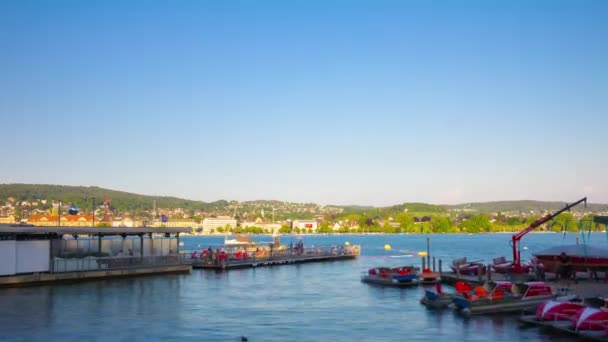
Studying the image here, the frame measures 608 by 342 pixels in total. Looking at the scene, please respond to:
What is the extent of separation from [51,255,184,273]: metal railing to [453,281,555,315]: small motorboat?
28.0 metres

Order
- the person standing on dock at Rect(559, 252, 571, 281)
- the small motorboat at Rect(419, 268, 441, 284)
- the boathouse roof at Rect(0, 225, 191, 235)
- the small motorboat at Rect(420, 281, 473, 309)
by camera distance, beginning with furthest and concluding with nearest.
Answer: the small motorboat at Rect(419, 268, 441, 284)
the boathouse roof at Rect(0, 225, 191, 235)
the person standing on dock at Rect(559, 252, 571, 281)
the small motorboat at Rect(420, 281, 473, 309)

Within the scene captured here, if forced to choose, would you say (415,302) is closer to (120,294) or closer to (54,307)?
(120,294)

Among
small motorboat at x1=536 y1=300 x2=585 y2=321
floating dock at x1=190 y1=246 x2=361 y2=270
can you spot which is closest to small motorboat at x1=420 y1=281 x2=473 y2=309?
small motorboat at x1=536 y1=300 x2=585 y2=321

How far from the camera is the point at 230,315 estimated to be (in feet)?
116

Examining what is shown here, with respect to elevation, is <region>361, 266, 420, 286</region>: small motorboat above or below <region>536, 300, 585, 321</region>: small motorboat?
below

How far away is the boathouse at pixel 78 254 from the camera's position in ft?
144

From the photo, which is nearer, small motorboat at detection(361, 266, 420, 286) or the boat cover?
the boat cover

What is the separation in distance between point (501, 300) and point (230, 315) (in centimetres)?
1475

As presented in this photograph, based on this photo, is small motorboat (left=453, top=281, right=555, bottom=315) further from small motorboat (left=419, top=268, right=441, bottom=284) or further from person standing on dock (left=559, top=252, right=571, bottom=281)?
small motorboat (left=419, top=268, right=441, bottom=284)

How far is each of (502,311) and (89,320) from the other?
2144cm

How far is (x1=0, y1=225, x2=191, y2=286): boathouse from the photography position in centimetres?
4381

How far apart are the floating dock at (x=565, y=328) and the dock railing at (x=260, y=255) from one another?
125 ft

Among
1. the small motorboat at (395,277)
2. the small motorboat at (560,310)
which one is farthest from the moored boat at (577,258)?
the small motorboat at (560,310)

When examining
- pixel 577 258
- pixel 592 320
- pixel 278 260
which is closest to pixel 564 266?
pixel 577 258
